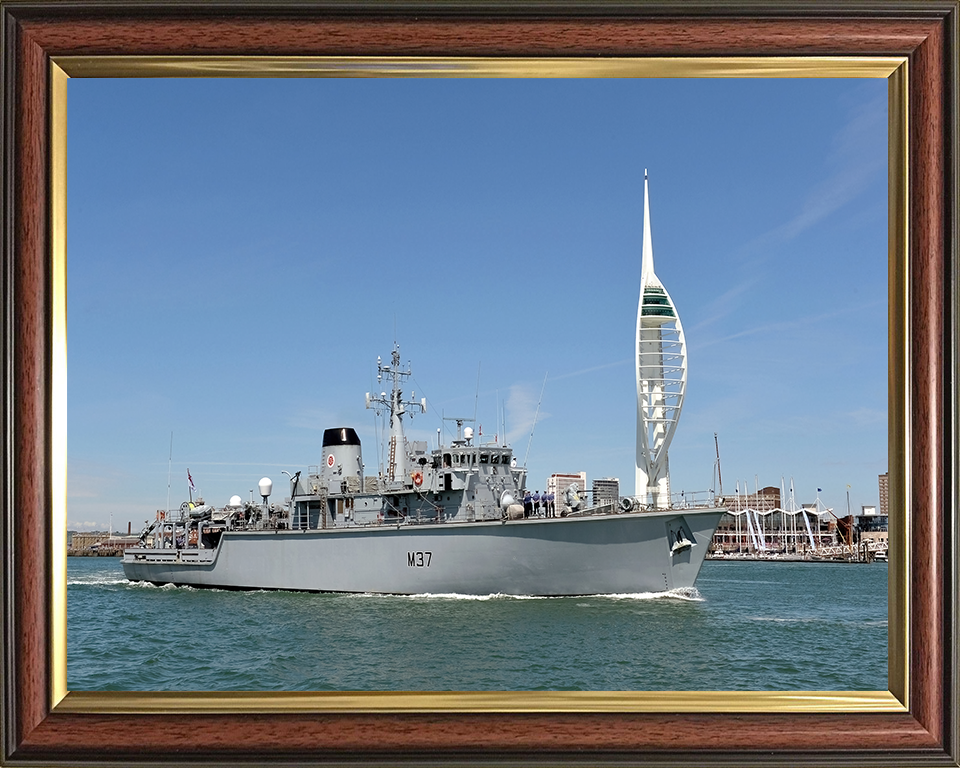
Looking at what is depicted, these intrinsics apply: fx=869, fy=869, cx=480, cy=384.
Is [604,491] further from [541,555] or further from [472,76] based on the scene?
[472,76]

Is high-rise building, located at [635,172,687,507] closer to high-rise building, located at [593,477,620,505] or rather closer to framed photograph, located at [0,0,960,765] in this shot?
high-rise building, located at [593,477,620,505]

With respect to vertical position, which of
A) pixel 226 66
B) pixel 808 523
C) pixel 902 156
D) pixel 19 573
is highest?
pixel 226 66

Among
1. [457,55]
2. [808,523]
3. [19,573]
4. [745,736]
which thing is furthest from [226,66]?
[808,523]

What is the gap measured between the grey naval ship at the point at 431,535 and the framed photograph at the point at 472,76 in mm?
18270

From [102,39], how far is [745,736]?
5.47 metres

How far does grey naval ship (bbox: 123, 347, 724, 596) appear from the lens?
2661cm

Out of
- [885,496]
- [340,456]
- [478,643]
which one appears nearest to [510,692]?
[885,496]

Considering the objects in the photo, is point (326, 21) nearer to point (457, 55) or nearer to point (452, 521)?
point (457, 55)

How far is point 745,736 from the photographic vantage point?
485 centimetres

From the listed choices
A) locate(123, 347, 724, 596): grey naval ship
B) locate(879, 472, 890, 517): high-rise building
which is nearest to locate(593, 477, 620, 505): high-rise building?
locate(123, 347, 724, 596): grey naval ship

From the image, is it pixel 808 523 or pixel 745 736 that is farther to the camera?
pixel 808 523

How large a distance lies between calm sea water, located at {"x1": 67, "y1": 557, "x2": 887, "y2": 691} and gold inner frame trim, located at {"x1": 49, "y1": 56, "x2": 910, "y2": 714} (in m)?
0.22

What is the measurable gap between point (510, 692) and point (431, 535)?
23.6 meters

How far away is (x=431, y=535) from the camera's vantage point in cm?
2820
